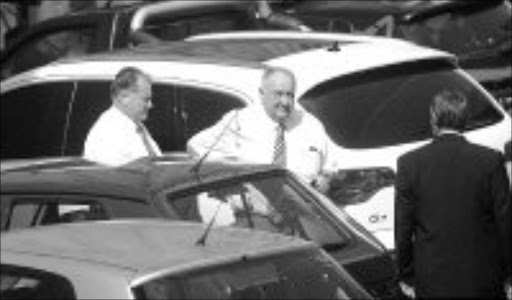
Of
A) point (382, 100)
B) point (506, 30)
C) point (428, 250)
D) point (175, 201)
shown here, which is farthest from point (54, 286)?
point (506, 30)

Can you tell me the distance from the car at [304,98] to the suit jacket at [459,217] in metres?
1.16

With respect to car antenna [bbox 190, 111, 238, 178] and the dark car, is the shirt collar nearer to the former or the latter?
car antenna [bbox 190, 111, 238, 178]

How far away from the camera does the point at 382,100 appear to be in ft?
34.9

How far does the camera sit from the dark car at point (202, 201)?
790 cm

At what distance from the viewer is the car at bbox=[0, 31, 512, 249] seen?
1018cm

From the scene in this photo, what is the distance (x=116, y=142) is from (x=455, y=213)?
2.07 metres

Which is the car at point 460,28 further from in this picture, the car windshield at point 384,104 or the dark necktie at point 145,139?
the dark necktie at point 145,139

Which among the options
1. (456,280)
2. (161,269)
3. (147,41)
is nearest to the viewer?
(161,269)

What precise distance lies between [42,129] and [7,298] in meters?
5.54

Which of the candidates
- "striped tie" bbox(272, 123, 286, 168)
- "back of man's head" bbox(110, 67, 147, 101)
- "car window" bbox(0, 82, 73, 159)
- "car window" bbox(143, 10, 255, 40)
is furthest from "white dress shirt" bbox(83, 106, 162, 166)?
"car window" bbox(143, 10, 255, 40)

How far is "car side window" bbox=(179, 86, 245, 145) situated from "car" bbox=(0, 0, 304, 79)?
439 cm

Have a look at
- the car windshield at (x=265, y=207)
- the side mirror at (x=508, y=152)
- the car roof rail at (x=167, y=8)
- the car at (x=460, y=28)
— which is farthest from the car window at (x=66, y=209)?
the car at (x=460, y=28)

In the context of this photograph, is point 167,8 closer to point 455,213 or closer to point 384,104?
point 384,104

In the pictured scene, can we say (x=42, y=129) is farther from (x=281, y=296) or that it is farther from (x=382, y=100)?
(x=281, y=296)
